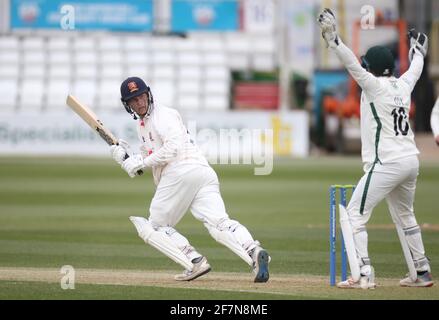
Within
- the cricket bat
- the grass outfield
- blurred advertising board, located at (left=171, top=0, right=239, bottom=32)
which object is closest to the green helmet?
the grass outfield

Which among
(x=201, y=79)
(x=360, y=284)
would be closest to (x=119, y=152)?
(x=360, y=284)

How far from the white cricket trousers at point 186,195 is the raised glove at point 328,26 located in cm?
170

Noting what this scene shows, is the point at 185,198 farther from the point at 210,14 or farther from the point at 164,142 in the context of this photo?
the point at 210,14

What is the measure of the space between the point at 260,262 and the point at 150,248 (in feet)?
12.6

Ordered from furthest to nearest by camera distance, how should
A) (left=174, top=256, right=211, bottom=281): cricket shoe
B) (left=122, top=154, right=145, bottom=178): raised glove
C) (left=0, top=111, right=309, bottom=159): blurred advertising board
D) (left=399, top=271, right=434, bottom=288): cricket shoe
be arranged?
(left=0, top=111, right=309, bottom=159): blurred advertising board, (left=174, top=256, right=211, bottom=281): cricket shoe, (left=122, top=154, right=145, bottom=178): raised glove, (left=399, top=271, right=434, bottom=288): cricket shoe

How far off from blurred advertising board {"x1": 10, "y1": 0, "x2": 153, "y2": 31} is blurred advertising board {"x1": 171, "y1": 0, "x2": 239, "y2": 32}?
3.89ft

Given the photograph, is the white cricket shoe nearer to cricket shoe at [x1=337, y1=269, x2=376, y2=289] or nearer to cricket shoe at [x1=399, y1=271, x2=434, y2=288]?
cricket shoe at [x1=337, y1=269, x2=376, y2=289]

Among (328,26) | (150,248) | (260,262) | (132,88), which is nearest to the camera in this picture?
(328,26)

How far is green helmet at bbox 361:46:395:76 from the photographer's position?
8.79 metres

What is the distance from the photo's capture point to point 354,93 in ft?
97.2

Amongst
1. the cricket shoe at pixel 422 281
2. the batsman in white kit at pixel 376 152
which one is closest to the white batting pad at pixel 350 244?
the batsman in white kit at pixel 376 152

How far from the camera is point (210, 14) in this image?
107 feet

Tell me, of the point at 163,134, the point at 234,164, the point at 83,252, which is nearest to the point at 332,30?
the point at 163,134

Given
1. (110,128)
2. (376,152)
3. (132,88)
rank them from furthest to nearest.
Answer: (110,128) → (132,88) → (376,152)
